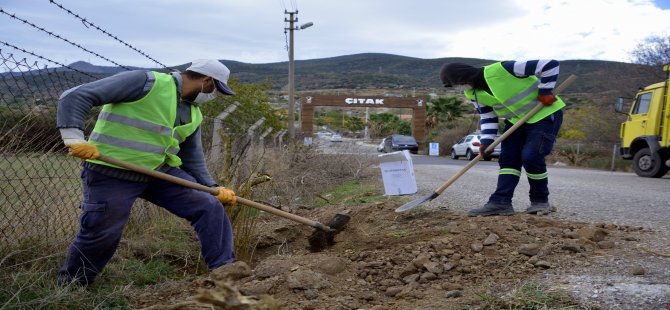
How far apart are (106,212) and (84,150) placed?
381 millimetres

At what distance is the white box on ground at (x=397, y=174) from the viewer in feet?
22.4

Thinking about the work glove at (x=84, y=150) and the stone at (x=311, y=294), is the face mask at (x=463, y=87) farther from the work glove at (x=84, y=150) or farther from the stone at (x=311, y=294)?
the work glove at (x=84, y=150)

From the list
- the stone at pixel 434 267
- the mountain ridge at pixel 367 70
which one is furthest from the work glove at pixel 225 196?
the mountain ridge at pixel 367 70

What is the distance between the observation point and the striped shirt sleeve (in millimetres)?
4848

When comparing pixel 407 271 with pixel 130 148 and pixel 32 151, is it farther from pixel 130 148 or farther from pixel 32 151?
pixel 32 151

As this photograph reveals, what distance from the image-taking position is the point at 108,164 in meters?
3.31

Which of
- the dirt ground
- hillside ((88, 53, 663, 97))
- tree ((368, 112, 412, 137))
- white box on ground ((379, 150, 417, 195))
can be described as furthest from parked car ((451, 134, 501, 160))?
hillside ((88, 53, 663, 97))

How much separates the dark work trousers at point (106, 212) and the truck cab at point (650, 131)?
1135cm

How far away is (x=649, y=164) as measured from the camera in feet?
43.6

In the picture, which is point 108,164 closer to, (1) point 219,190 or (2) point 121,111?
(2) point 121,111

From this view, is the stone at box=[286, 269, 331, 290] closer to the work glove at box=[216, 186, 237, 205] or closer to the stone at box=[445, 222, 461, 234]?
the work glove at box=[216, 186, 237, 205]

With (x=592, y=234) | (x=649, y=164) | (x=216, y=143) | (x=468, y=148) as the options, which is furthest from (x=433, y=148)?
(x=592, y=234)

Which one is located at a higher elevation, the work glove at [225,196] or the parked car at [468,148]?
the work glove at [225,196]

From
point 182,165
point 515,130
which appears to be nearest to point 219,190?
point 182,165
